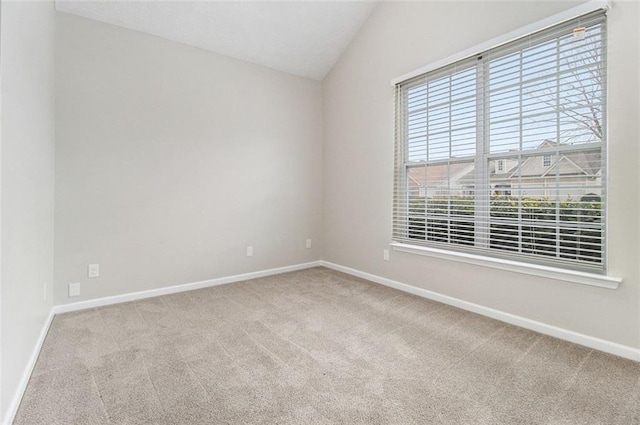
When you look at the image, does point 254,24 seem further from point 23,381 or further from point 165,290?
point 23,381

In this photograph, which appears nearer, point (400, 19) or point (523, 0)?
point (523, 0)

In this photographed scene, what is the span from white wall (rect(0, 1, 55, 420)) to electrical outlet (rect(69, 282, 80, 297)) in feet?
1.12

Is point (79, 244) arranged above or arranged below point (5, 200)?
below

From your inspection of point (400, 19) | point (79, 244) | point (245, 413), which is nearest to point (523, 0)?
point (400, 19)

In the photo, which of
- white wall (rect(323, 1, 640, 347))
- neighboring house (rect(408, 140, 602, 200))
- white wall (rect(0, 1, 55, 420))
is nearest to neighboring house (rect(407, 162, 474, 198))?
neighboring house (rect(408, 140, 602, 200))

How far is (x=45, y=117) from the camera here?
2250 millimetres

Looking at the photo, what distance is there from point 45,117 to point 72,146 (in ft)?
1.55

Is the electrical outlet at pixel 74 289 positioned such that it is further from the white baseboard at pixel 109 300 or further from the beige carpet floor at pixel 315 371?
the beige carpet floor at pixel 315 371

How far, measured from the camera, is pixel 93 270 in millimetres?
2812

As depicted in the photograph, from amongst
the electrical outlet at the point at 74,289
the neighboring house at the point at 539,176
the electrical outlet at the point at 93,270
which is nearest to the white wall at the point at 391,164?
the neighboring house at the point at 539,176

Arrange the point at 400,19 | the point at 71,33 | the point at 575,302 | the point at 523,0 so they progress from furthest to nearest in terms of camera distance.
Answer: the point at 400,19 → the point at 71,33 → the point at 523,0 → the point at 575,302

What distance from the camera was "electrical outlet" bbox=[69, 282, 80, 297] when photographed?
107 inches

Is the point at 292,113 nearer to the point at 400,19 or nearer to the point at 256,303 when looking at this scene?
the point at 400,19

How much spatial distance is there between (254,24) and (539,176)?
3.04 m
